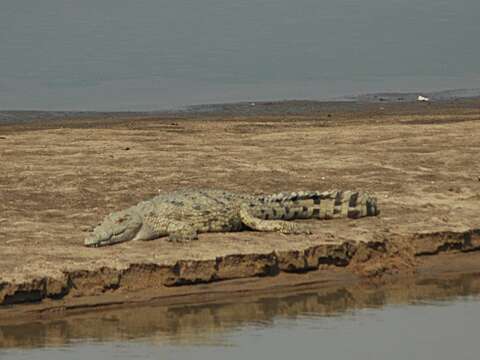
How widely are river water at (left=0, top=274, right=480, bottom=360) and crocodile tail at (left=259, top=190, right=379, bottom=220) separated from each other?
1.22 m

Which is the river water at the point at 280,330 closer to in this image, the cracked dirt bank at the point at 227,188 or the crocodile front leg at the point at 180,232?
the cracked dirt bank at the point at 227,188

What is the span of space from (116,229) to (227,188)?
115 inches

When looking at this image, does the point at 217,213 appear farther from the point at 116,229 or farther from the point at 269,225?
the point at 116,229

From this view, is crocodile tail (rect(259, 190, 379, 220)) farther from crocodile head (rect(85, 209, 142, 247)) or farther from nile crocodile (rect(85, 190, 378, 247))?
crocodile head (rect(85, 209, 142, 247))

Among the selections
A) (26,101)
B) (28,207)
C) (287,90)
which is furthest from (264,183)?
(287,90)

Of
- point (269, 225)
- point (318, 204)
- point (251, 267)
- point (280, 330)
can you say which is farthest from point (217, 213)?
point (280, 330)

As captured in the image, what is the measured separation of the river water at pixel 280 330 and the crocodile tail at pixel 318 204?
122 centimetres

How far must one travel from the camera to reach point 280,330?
10820 millimetres

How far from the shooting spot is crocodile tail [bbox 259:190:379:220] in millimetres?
13109

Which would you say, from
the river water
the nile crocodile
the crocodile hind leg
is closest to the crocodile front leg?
the nile crocodile

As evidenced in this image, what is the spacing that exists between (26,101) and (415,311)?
19.6 meters

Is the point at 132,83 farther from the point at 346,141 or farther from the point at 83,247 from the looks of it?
the point at 83,247

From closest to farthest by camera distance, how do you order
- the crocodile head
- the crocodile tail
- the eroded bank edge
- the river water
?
the river water → the eroded bank edge → the crocodile head → the crocodile tail

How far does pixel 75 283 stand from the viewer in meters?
11.1
